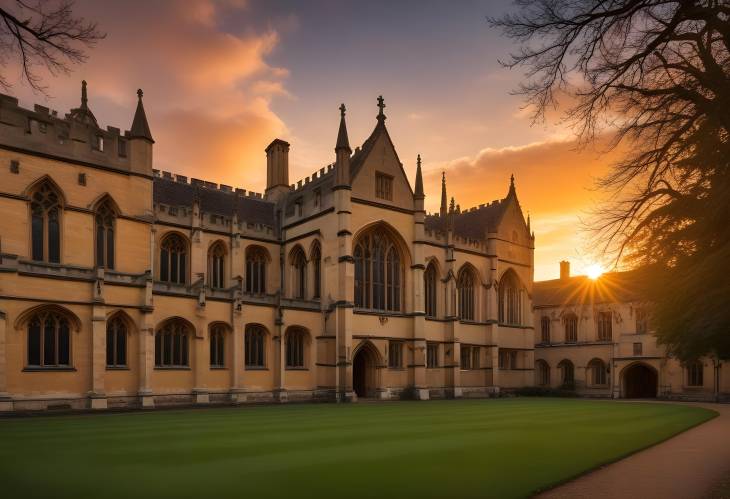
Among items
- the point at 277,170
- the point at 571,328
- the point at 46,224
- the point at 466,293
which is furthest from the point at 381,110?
the point at 571,328

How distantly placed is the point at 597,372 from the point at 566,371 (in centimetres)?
298

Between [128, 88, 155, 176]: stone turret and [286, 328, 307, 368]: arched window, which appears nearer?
[128, 88, 155, 176]: stone turret

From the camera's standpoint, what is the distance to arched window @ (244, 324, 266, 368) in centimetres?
3438

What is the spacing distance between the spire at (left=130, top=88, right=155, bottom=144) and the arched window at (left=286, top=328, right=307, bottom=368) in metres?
13.7

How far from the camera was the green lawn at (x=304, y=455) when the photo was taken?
972cm

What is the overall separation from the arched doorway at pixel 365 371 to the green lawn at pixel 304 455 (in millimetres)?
A: 17401

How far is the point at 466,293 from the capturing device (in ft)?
158

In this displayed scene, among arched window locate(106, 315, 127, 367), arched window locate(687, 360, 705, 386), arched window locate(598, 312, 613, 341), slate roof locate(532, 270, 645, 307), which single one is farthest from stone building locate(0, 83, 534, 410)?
arched window locate(687, 360, 705, 386)

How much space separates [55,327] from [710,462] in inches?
985

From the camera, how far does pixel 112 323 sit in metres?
29.0

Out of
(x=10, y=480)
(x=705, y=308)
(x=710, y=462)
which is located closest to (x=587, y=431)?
(x=710, y=462)

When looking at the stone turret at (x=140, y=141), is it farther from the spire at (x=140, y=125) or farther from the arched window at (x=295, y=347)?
the arched window at (x=295, y=347)

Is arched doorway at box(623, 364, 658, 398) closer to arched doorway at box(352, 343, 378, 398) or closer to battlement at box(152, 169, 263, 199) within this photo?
arched doorway at box(352, 343, 378, 398)

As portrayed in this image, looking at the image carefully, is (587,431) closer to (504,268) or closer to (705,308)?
(705,308)
